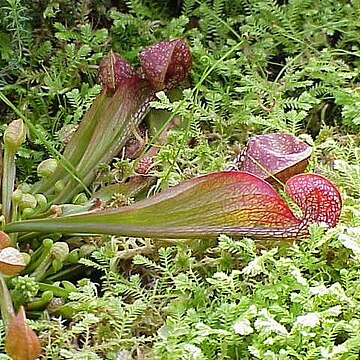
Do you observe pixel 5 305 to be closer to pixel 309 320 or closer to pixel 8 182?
pixel 8 182

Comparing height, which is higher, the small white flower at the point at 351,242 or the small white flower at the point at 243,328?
the small white flower at the point at 351,242

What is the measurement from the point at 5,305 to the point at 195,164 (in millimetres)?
374

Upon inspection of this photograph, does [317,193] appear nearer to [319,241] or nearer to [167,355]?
[319,241]

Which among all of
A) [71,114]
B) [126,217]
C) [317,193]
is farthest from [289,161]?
[71,114]

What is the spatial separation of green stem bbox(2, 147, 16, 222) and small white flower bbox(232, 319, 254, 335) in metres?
0.36

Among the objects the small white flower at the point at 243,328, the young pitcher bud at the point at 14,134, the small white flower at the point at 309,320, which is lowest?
the small white flower at the point at 243,328

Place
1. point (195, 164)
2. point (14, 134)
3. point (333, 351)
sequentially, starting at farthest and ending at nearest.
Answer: point (195, 164) → point (14, 134) → point (333, 351)

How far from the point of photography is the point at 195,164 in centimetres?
102

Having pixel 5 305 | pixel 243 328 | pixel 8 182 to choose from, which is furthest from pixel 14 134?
pixel 243 328

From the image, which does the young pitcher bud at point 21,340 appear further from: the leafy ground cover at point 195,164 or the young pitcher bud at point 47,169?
the young pitcher bud at point 47,169

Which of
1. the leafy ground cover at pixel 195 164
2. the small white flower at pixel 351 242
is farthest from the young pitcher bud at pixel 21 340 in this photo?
the small white flower at pixel 351 242

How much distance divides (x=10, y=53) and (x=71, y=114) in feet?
0.47

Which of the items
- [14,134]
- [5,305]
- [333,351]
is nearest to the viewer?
[333,351]

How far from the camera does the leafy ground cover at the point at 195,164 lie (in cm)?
74
